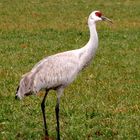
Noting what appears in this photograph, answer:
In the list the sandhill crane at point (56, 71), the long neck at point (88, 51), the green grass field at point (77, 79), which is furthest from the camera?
the green grass field at point (77, 79)

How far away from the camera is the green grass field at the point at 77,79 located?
932 centimetres

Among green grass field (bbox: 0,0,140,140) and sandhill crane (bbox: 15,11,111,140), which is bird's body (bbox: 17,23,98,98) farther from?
green grass field (bbox: 0,0,140,140)

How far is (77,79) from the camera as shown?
13.5m

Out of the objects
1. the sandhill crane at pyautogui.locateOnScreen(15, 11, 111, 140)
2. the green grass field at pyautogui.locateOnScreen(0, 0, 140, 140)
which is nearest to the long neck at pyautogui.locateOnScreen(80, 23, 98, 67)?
the sandhill crane at pyautogui.locateOnScreen(15, 11, 111, 140)

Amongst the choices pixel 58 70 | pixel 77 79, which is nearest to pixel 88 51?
pixel 58 70

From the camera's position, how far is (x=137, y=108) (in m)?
10.3

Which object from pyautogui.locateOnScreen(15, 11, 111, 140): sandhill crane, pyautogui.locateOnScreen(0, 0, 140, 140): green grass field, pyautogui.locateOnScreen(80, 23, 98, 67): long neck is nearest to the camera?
pyautogui.locateOnScreen(15, 11, 111, 140): sandhill crane

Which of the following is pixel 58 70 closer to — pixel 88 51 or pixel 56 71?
pixel 56 71

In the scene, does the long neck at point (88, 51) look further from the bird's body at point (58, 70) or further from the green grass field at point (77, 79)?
the green grass field at point (77, 79)

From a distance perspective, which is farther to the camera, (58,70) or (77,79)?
(77,79)

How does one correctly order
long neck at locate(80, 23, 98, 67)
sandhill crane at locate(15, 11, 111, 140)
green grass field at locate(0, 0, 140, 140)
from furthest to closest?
green grass field at locate(0, 0, 140, 140) < long neck at locate(80, 23, 98, 67) < sandhill crane at locate(15, 11, 111, 140)

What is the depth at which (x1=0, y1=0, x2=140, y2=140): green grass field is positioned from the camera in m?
9.32

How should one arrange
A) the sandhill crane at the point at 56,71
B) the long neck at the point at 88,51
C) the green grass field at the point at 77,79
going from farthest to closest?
the green grass field at the point at 77,79
the long neck at the point at 88,51
the sandhill crane at the point at 56,71

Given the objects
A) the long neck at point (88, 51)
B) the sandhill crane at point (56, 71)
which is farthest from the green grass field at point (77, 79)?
the long neck at point (88, 51)
